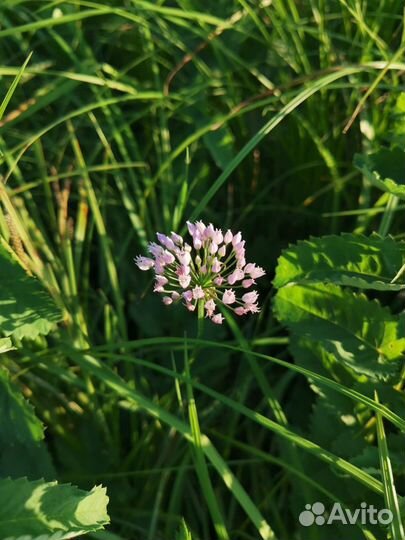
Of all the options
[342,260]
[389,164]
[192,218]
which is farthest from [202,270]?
[389,164]

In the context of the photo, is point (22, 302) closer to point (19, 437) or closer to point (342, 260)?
point (19, 437)

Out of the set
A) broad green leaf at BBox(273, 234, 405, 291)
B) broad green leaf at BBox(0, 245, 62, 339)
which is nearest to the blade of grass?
broad green leaf at BBox(273, 234, 405, 291)

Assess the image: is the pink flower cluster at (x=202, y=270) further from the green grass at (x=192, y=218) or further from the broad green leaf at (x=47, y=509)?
the broad green leaf at (x=47, y=509)

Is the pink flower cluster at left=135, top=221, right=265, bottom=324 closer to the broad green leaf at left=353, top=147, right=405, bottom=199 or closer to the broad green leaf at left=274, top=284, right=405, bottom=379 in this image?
the broad green leaf at left=274, top=284, right=405, bottom=379

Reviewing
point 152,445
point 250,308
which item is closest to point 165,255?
point 250,308

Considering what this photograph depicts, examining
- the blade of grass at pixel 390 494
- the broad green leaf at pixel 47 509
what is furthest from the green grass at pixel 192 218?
the broad green leaf at pixel 47 509

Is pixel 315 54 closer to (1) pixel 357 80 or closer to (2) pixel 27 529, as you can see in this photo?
(1) pixel 357 80

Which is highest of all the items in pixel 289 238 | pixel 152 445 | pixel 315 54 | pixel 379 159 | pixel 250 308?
pixel 315 54
